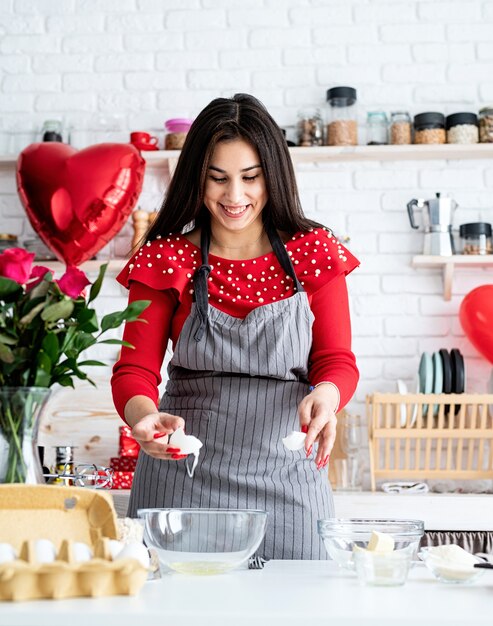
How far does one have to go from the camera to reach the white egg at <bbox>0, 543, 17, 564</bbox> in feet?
3.09

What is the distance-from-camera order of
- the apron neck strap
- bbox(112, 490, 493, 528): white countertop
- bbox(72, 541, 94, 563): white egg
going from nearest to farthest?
1. bbox(72, 541, 94, 563): white egg
2. the apron neck strap
3. bbox(112, 490, 493, 528): white countertop

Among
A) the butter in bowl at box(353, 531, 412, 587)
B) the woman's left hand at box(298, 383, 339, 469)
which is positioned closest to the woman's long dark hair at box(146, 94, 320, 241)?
the woman's left hand at box(298, 383, 339, 469)

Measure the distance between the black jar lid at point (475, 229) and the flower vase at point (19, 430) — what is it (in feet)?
8.14

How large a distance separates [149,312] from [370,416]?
1.55 meters

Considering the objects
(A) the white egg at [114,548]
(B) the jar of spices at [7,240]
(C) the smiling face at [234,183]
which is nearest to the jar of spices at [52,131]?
(B) the jar of spices at [7,240]

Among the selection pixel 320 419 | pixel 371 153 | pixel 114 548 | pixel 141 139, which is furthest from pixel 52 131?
pixel 114 548

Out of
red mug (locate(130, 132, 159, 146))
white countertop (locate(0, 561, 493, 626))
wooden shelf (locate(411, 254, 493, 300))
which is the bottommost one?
white countertop (locate(0, 561, 493, 626))

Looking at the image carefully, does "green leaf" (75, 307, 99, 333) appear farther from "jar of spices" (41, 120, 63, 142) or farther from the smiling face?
"jar of spices" (41, 120, 63, 142)

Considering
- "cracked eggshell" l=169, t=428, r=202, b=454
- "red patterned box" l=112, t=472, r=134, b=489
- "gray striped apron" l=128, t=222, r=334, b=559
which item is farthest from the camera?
"red patterned box" l=112, t=472, r=134, b=489

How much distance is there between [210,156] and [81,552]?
3.33 feet

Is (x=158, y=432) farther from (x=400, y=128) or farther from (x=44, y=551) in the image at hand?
(x=400, y=128)

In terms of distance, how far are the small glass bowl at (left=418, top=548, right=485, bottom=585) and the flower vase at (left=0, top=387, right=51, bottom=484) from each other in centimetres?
46

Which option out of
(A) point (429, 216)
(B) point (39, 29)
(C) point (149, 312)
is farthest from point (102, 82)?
(C) point (149, 312)

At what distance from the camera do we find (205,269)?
1.84m
